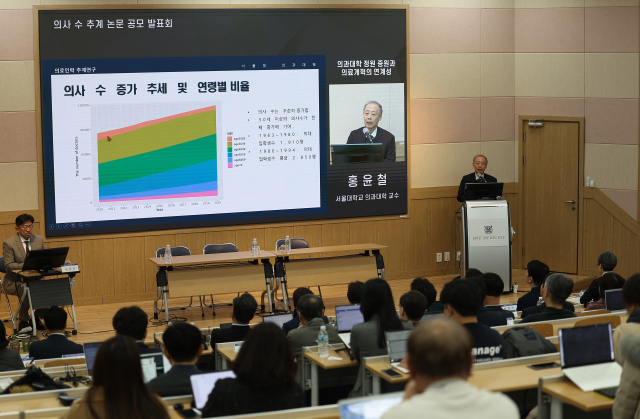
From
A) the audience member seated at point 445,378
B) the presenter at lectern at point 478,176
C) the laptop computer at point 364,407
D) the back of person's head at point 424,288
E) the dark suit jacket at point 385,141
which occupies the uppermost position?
the dark suit jacket at point 385,141

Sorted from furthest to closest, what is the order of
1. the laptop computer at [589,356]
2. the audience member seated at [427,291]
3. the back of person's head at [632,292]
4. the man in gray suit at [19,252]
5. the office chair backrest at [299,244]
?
the office chair backrest at [299,244] → the man in gray suit at [19,252] → the audience member seated at [427,291] → the back of person's head at [632,292] → the laptop computer at [589,356]

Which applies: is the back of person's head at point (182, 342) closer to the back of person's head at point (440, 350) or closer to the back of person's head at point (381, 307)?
the back of person's head at point (381, 307)

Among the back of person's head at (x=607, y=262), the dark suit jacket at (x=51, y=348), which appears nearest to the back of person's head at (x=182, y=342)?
the dark suit jacket at (x=51, y=348)

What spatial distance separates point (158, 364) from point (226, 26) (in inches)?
239

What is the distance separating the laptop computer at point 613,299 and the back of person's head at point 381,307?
2135mm

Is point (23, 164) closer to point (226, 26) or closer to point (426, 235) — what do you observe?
point (226, 26)

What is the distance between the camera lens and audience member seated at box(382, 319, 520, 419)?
1.88 m

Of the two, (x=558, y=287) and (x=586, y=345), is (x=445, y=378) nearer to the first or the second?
(x=586, y=345)

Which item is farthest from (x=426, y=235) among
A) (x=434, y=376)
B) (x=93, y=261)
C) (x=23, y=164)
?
(x=434, y=376)

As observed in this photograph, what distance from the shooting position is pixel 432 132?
10305 millimetres

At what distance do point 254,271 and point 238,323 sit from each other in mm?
3322

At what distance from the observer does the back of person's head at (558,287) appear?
487cm

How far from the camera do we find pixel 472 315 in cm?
404

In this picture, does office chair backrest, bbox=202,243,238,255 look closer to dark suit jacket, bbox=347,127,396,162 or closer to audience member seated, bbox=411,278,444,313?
dark suit jacket, bbox=347,127,396,162
